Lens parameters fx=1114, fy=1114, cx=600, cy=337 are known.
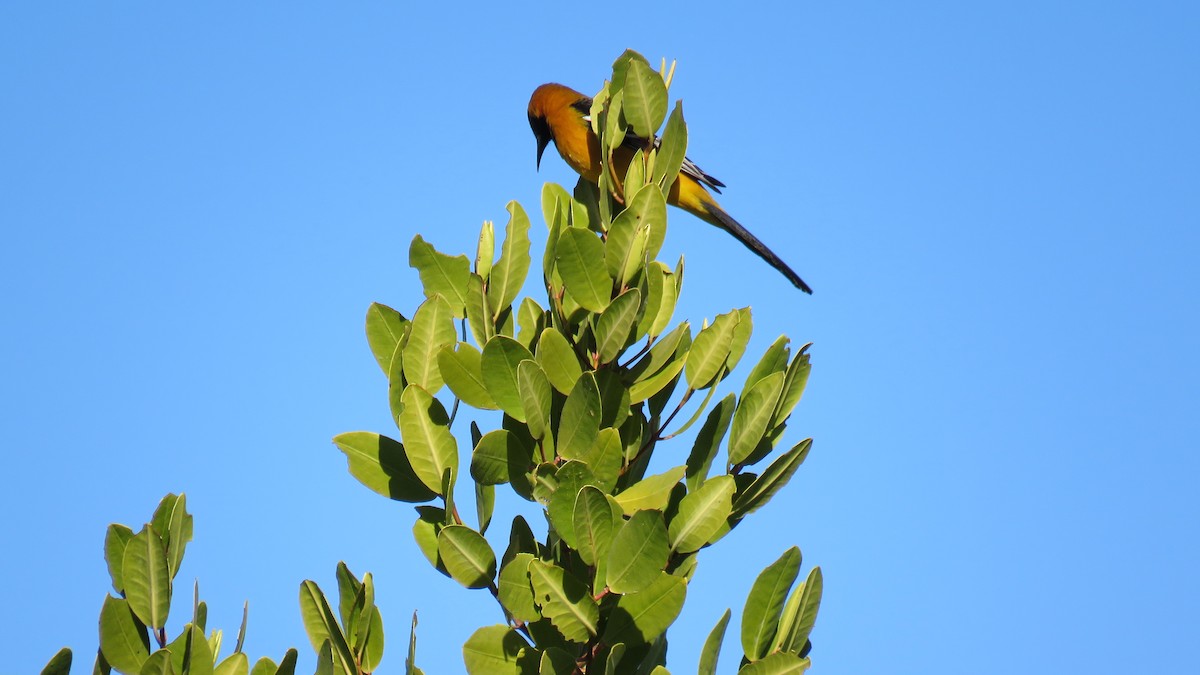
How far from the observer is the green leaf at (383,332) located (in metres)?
2.65

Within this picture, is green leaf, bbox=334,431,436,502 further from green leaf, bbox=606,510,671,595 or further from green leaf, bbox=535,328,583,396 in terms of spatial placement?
green leaf, bbox=606,510,671,595

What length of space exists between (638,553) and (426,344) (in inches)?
27.9

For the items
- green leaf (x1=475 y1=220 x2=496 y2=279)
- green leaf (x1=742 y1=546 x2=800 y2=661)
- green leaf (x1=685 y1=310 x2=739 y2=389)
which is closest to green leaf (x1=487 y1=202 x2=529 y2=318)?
green leaf (x1=475 y1=220 x2=496 y2=279)

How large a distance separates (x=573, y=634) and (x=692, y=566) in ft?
0.99

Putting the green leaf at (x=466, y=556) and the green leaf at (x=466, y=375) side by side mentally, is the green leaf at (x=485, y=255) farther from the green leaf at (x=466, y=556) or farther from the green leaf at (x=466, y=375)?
the green leaf at (x=466, y=556)

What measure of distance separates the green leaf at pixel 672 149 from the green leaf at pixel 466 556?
3.35ft

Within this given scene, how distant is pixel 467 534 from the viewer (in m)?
2.38

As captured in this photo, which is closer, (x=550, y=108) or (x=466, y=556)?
(x=466, y=556)

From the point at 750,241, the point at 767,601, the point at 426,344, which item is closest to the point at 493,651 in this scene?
the point at 767,601

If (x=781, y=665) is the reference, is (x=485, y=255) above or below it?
above

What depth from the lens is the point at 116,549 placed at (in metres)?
2.21

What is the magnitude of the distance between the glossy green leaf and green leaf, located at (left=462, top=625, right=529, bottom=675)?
637mm

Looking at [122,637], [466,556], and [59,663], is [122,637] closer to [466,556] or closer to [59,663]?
[59,663]

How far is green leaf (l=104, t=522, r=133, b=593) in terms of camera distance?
86.5 inches
